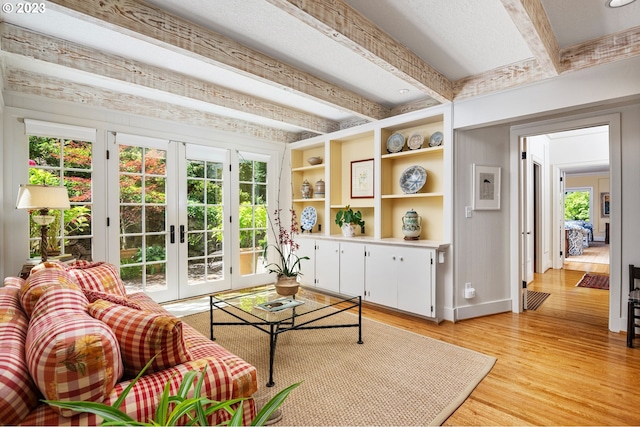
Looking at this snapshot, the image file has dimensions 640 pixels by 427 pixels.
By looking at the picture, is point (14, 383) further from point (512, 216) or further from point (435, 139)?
point (512, 216)

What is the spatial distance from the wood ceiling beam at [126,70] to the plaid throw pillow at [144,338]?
2357 mm

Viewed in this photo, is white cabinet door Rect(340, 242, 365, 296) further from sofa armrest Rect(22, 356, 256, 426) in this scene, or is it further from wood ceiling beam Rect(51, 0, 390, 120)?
sofa armrest Rect(22, 356, 256, 426)

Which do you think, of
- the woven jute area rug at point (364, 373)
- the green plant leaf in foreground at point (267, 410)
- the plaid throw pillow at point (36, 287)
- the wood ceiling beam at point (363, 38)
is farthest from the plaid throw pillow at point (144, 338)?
the wood ceiling beam at point (363, 38)

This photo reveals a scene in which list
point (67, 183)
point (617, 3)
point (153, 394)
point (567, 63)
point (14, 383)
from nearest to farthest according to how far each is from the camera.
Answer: point (14, 383) → point (153, 394) → point (617, 3) → point (567, 63) → point (67, 183)

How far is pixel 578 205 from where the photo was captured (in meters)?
12.3

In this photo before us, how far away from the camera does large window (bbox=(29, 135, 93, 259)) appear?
3316 mm

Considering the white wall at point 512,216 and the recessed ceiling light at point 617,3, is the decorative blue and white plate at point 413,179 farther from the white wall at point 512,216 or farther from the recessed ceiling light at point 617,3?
the recessed ceiling light at point 617,3

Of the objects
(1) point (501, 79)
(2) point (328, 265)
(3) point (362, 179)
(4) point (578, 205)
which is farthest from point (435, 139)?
(4) point (578, 205)

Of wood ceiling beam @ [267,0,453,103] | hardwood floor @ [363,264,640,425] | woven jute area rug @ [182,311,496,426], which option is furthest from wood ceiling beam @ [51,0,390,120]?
hardwood floor @ [363,264,640,425]

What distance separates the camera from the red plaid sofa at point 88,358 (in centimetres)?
104

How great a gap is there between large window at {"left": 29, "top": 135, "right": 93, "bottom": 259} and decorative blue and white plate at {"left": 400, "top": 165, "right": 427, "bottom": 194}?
11.8ft

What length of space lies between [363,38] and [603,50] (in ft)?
6.29

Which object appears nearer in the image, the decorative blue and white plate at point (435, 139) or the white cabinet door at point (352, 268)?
the decorative blue and white plate at point (435, 139)

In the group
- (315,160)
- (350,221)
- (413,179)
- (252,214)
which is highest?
(315,160)
